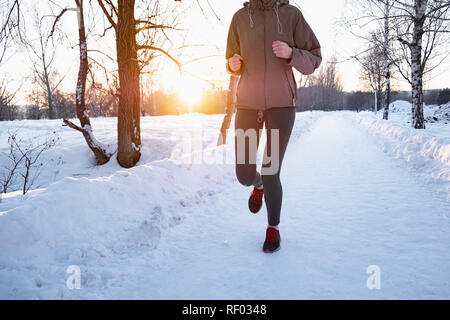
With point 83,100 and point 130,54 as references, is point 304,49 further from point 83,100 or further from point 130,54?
point 83,100

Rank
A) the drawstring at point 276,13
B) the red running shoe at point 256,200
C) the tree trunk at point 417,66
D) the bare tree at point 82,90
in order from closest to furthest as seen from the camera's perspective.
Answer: the drawstring at point 276,13
the red running shoe at point 256,200
the bare tree at point 82,90
the tree trunk at point 417,66

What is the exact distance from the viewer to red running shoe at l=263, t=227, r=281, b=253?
2234 mm

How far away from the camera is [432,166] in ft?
15.5

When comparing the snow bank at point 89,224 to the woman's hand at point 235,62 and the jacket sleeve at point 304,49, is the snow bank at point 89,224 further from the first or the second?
the jacket sleeve at point 304,49

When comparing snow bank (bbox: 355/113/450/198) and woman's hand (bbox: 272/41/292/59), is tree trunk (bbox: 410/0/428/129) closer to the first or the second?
snow bank (bbox: 355/113/450/198)

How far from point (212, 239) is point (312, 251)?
3.10 ft

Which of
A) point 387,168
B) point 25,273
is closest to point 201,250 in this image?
point 25,273

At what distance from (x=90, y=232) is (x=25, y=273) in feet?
1.90

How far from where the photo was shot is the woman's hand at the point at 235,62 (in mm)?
2260

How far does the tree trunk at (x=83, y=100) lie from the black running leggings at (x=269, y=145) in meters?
5.37

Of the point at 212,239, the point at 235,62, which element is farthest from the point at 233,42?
the point at 212,239

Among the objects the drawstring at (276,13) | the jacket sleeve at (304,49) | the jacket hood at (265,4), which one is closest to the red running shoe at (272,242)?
the jacket sleeve at (304,49)

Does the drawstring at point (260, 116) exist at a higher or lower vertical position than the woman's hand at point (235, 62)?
lower

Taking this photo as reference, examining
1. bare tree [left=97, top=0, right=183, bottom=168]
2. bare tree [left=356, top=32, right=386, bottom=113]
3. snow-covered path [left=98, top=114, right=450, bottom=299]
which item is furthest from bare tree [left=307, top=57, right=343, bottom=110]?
snow-covered path [left=98, top=114, right=450, bottom=299]
